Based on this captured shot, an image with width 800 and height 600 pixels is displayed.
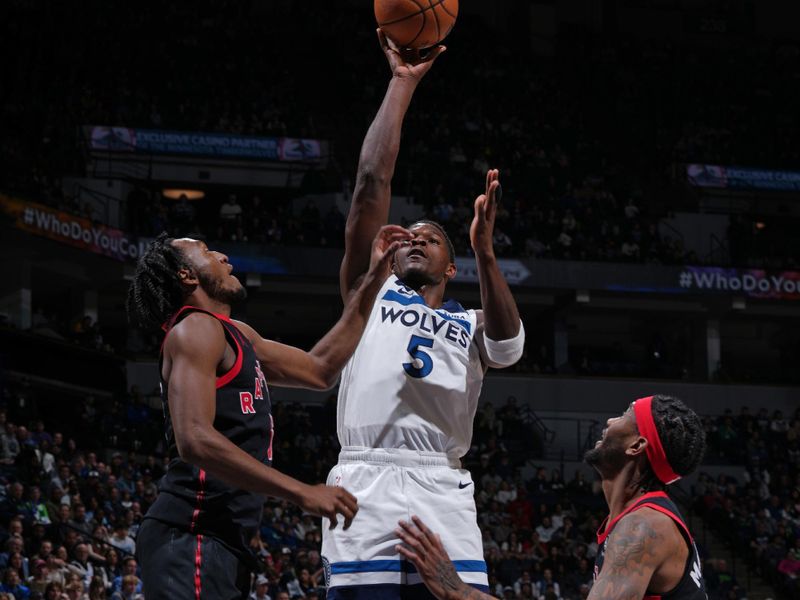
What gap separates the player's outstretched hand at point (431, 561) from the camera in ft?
13.0

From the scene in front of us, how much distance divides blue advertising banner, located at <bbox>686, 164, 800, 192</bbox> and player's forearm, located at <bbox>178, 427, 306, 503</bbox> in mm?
28466

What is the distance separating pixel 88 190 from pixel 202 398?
22408 mm

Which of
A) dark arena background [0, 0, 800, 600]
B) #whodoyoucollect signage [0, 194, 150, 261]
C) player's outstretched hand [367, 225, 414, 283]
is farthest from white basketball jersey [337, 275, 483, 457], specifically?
#whodoyoucollect signage [0, 194, 150, 261]

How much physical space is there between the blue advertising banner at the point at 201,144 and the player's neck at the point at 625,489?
24494 millimetres

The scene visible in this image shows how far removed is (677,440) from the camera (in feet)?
12.8

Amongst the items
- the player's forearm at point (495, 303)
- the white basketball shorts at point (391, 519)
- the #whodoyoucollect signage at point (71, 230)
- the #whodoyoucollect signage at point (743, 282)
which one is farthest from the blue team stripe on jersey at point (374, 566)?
the #whodoyoucollect signage at point (743, 282)

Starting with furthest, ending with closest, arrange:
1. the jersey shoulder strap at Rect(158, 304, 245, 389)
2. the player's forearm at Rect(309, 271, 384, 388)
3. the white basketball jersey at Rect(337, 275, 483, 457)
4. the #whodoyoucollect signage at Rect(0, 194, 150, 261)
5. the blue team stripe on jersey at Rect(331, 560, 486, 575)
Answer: the #whodoyoucollect signage at Rect(0, 194, 150, 261), the white basketball jersey at Rect(337, 275, 483, 457), the player's forearm at Rect(309, 271, 384, 388), the blue team stripe on jersey at Rect(331, 560, 486, 575), the jersey shoulder strap at Rect(158, 304, 245, 389)

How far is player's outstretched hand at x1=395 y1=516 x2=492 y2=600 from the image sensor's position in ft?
13.0

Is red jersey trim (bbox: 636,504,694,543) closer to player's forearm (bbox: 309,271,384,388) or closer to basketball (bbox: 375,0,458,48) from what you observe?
player's forearm (bbox: 309,271,384,388)

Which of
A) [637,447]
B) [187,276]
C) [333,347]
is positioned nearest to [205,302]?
[187,276]

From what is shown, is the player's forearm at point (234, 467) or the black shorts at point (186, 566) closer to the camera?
the player's forearm at point (234, 467)

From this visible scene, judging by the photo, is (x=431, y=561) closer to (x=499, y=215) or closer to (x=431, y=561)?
(x=431, y=561)

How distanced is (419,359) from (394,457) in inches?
16.3

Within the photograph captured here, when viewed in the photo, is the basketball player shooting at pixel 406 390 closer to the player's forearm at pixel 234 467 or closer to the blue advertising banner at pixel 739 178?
the player's forearm at pixel 234 467
